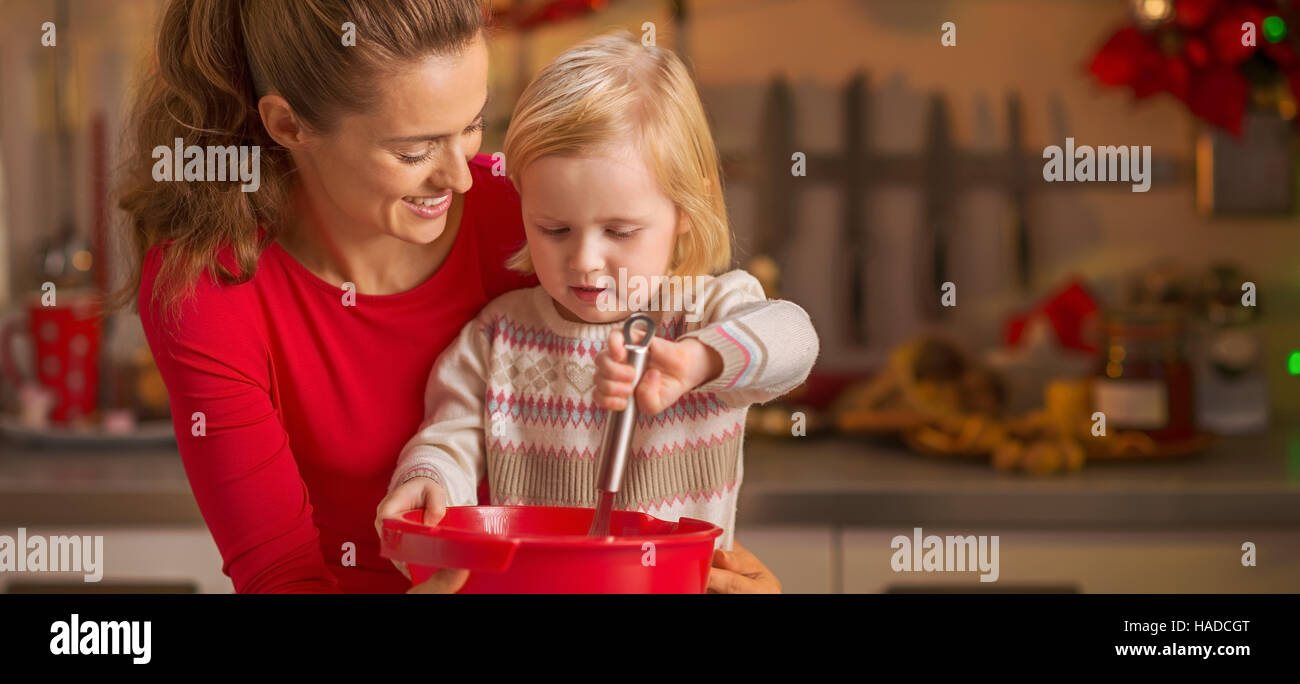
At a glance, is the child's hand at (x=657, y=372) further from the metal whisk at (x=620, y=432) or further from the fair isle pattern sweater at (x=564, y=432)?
the fair isle pattern sweater at (x=564, y=432)

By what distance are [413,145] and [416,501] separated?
221mm

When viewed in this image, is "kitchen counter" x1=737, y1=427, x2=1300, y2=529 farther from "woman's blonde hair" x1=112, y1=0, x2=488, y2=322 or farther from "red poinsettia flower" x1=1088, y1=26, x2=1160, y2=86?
"woman's blonde hair" x1=112, y1=0, x2=488, y2=322

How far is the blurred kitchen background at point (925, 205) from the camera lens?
7.05 ft

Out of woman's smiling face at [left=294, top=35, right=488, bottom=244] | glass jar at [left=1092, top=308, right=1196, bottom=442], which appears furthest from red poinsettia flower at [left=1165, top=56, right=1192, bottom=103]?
woman's smiling face at [left=294, top=35, right=488, bottom=244]

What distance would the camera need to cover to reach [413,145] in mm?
776

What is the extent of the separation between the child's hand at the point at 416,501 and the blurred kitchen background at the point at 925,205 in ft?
4.29

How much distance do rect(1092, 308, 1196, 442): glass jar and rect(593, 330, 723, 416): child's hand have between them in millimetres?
1473

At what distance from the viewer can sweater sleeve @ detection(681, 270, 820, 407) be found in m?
0.72

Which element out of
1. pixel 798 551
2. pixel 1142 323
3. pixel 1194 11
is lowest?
pixel 798 551

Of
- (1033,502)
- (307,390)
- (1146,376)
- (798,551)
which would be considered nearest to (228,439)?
(307,390)

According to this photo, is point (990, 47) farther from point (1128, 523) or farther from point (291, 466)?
point (291, 466)

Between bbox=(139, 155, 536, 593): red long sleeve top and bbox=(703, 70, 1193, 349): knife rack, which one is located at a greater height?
bbox=(703, 70, 1193, 349): knife rack

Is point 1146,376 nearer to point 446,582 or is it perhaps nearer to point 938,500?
point 938,500

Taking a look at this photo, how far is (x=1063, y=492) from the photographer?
1735 millimetres
